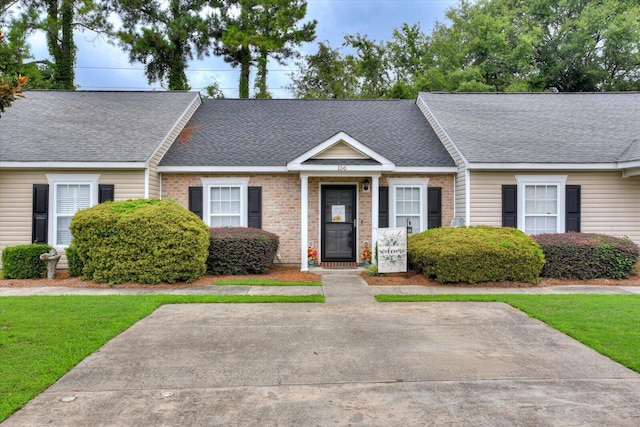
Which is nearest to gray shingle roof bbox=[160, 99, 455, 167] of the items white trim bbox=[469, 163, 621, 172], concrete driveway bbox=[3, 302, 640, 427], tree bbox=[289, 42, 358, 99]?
white trim bbox=[469, 163, 621, 172]

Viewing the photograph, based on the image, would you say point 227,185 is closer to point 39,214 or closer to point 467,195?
point 39,214

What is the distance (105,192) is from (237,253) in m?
3.90

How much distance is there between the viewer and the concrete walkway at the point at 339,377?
12.1ft

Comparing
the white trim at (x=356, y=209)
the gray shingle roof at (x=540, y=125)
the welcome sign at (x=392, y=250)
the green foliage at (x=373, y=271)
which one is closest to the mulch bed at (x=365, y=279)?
the green foliage at (x=373, y=271)

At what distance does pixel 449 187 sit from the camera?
12703 mm

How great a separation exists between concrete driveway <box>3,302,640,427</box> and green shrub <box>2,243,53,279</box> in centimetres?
563

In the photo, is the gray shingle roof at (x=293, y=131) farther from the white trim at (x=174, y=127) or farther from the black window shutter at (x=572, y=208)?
the black window shutter at (x=572, y=208)

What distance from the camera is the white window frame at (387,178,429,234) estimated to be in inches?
493

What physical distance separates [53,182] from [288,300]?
7533 millimetres

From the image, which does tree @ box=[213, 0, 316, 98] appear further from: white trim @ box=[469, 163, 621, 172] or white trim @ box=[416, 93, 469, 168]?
white trim @ box=[469, 163, 621, 172]

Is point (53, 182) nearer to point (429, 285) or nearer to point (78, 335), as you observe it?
point (78, 335)

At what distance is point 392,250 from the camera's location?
1071 cm

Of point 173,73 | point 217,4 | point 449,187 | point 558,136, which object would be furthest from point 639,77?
point 173,73

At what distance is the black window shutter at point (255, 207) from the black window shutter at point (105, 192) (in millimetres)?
3492
